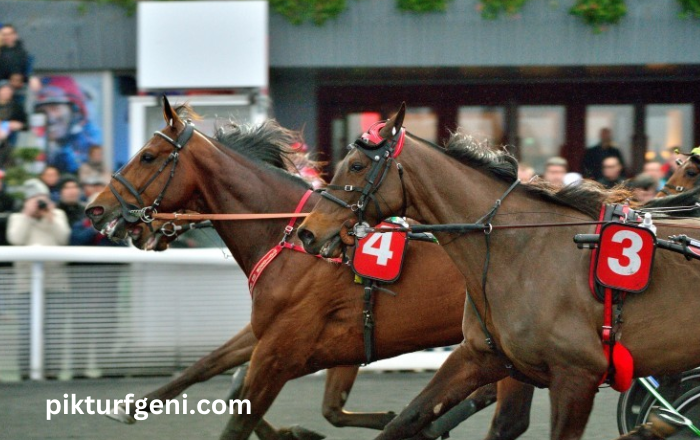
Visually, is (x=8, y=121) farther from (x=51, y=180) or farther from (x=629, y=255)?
(x=629, y=255)

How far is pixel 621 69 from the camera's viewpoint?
11.4m

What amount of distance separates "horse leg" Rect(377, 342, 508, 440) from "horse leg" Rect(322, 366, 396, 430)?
3.06 ft

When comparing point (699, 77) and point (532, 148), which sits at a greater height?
point (699, 77)

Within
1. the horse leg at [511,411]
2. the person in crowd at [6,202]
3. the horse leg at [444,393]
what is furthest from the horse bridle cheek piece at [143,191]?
the person in crowd at [6,202]

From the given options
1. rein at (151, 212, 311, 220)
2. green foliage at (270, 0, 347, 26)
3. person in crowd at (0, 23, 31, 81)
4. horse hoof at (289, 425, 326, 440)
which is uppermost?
green foliage at (270, 0, 347, 26)

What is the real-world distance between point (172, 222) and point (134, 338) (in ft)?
7.09

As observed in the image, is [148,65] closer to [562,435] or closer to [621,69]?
[621,69]

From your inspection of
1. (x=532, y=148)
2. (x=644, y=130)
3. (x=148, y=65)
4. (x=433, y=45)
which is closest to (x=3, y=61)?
(x=148, y=65)

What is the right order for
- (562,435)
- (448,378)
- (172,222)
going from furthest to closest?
(172,222)
(448,378)
(562,435)

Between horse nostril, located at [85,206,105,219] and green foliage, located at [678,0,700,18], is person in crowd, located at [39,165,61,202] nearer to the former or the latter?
horse nostril, located at [85,206,105,219]

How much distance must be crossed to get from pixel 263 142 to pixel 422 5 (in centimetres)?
532

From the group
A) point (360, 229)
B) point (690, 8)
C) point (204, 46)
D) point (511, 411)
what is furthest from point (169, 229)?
point (690, 8)

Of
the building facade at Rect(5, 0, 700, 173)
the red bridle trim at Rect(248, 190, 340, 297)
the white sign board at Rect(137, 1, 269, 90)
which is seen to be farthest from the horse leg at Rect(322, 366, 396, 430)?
the white sign board at Rect(137, 1, 269, 90)

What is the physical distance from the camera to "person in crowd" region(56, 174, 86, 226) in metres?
8.30
